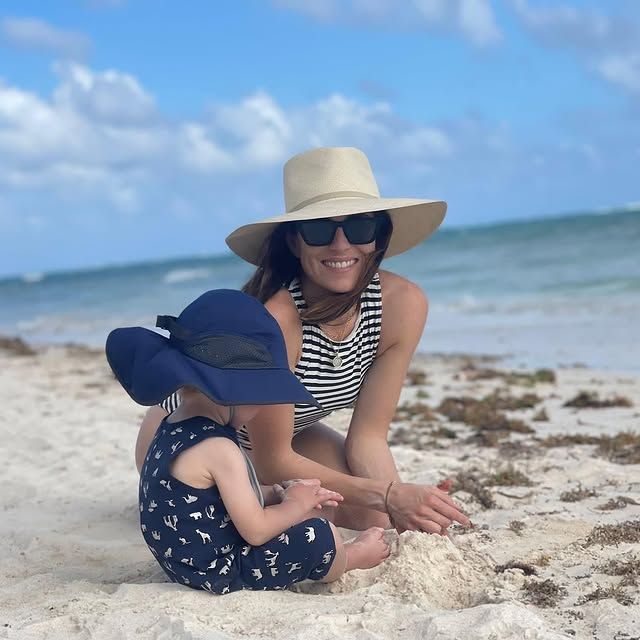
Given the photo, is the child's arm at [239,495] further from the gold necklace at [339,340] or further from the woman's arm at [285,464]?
the gold necklace at [339,340]

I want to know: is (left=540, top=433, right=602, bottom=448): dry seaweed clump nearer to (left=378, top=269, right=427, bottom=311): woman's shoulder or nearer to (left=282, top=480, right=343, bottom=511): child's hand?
(left=378, top=269, right=427, bottom=311): woman's shoulder

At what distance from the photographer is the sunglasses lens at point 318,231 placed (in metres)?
3.44

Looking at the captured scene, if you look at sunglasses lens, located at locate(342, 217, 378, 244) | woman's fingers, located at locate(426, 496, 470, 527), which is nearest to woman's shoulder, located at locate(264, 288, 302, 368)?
sunglasses lens, located at locate(342, 217, 378, 244)

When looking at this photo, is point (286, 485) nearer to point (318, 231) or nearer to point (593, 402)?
point (318, 231)

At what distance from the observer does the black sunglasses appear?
344 cm

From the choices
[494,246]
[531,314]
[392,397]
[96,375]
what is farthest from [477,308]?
[494,246]

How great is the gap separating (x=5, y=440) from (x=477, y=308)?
37.3 feet

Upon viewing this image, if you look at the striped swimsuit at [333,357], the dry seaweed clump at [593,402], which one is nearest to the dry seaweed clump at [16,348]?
the dry seaweed clump at [593,402]

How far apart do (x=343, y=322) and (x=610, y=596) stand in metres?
1.43

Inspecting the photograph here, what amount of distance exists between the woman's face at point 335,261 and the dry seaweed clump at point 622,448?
2296 millimetres

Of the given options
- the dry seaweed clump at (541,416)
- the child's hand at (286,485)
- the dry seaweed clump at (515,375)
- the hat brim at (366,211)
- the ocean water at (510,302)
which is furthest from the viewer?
the ocean water at (510,302)

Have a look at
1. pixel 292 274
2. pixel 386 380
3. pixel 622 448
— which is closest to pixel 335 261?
pixel 292 274

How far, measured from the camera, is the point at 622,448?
524 centimetres

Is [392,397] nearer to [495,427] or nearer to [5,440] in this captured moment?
[495,427]
